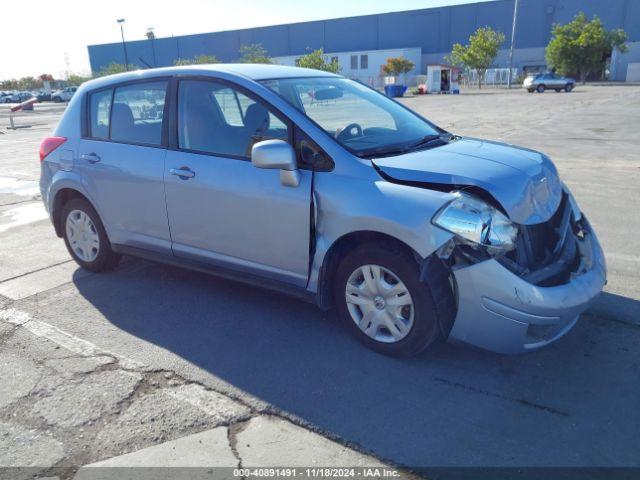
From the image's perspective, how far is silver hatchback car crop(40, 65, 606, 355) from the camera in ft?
10.0

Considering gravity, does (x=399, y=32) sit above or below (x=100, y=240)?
above

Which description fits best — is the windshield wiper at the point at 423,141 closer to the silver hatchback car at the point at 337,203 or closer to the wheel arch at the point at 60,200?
the silver hatchback car at the point at 337,203

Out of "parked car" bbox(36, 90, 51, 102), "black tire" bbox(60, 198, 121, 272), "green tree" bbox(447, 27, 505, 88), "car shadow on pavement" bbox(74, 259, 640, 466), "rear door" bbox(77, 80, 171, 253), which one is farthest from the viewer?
"parked car" bbox(36, 90, 51, 102)

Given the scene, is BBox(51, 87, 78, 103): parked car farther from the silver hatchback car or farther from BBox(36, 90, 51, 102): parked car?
the silver hatchback car

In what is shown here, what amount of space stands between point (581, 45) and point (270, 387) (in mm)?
59396

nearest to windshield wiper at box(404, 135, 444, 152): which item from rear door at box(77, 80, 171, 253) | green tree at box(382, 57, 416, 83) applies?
rear door at box(77, 80, 171, 253)

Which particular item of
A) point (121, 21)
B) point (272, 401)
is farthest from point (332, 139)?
point (121, 21)

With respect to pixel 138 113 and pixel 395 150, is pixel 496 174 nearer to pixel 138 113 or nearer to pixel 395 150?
pixel 395 150

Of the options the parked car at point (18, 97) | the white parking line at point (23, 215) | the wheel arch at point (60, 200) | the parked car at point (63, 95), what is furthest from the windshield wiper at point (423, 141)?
the parked car at point (18, 97)

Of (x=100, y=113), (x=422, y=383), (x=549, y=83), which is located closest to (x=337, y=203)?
(x=422, y=383)

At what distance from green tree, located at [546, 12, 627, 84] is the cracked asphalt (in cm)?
5689

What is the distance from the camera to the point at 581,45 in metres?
52.7

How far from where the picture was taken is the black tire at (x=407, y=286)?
3.14m

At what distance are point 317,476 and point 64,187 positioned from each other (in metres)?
3.74
